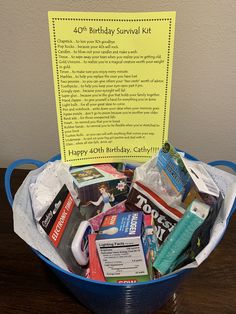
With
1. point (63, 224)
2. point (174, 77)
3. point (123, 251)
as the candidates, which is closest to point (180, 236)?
point (123, 251)

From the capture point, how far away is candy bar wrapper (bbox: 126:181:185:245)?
1.85 ft

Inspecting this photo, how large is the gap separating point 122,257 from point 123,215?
0.25 ft

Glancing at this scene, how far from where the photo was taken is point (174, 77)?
0.72 metres

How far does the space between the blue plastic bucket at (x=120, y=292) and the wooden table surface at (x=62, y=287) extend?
43 millimetres

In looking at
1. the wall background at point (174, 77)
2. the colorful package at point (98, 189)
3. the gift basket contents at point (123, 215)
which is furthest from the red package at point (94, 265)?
the wall background at point (174, 77)

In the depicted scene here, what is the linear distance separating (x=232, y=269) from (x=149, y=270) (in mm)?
198

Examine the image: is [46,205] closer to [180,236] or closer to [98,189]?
[98,189]

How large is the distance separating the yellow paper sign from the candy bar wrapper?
0.27 ft

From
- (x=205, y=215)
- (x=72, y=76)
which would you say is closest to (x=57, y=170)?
(x=72, y=76)

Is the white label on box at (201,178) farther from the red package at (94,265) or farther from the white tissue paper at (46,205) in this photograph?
the red package at (94,265)

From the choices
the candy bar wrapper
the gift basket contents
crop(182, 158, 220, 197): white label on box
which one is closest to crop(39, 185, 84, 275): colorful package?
the gift basket contents

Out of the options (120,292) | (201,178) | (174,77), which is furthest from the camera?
(174,77)

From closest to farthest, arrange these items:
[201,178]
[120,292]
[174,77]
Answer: [120,292] < [201,178] < [174,77]

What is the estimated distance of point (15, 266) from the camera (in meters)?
0.61
